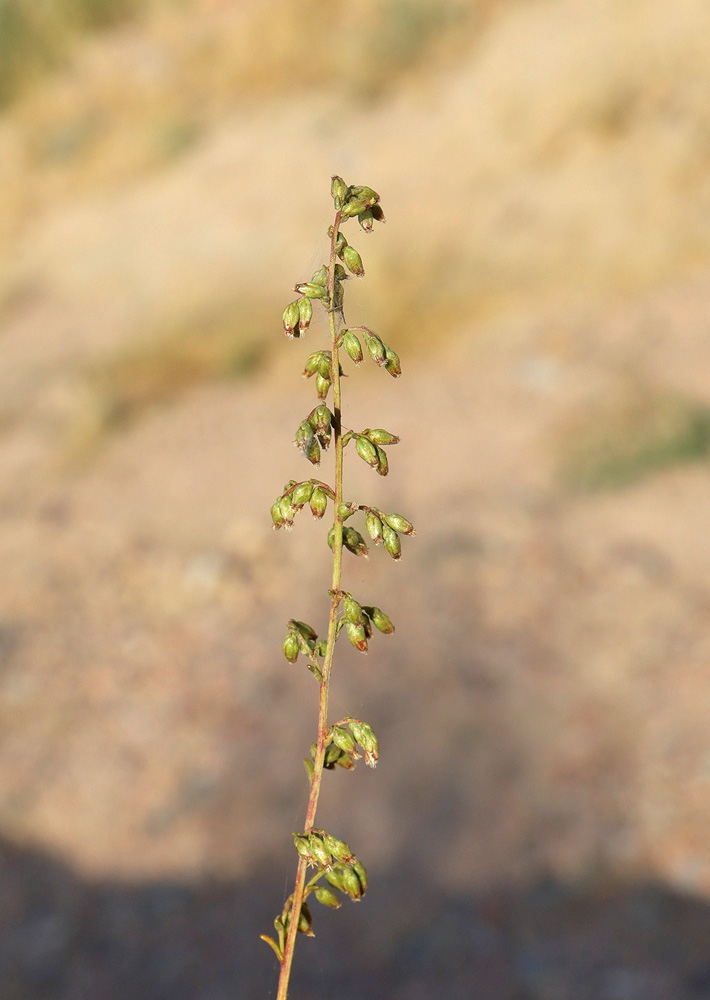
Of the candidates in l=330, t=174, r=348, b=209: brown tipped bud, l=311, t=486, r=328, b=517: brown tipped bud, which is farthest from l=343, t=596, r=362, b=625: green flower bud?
l=330, t=174, r=348, b=209: brown tipped bud

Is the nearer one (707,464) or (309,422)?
(309,422)

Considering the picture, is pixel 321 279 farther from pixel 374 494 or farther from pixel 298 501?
pixel 374 494

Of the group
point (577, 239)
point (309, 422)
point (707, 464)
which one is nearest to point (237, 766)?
point (707, 464)

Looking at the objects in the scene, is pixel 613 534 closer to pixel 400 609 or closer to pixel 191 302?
pixel 400 609

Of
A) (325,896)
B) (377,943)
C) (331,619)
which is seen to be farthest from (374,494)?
(331,619)

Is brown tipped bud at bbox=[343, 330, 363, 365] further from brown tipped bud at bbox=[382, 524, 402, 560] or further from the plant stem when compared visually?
brown tipped bud at bbox=[382, 524, 402, 560]
